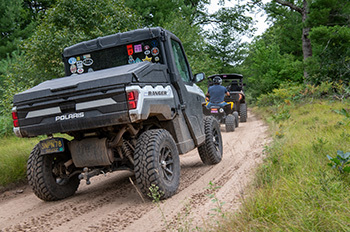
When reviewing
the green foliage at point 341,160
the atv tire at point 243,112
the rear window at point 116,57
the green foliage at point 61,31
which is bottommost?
the atv tire at point 243,112

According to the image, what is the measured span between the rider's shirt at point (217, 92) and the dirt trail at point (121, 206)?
15.2ft

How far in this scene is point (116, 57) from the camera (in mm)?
5363

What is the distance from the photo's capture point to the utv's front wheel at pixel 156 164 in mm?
3988

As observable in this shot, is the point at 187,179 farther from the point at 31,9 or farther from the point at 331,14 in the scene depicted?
the point at 31,9

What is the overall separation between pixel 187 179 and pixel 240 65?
36374 mm

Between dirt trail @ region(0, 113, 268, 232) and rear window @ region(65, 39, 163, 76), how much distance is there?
192 cm

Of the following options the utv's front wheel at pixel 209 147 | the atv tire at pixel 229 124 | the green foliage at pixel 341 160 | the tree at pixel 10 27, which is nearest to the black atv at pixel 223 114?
the atv tire at pixel 229 124

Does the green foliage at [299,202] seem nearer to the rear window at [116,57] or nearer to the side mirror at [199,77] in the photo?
the side mirror at [199,77]

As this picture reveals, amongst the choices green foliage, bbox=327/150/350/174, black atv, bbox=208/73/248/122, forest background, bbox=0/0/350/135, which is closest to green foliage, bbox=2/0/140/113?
forest background, bbox=0/0/350/135

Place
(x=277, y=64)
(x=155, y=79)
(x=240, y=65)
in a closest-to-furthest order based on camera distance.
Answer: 1. (x=155, y=79)
2. (x=277, y=64)
3. (x=240, y=65)

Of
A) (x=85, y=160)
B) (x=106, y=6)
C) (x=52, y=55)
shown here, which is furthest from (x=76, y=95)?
(x=106, y=6)

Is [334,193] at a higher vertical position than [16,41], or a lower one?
lower

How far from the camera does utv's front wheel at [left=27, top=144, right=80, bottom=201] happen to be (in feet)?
14.6

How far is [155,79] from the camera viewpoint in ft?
14.8
